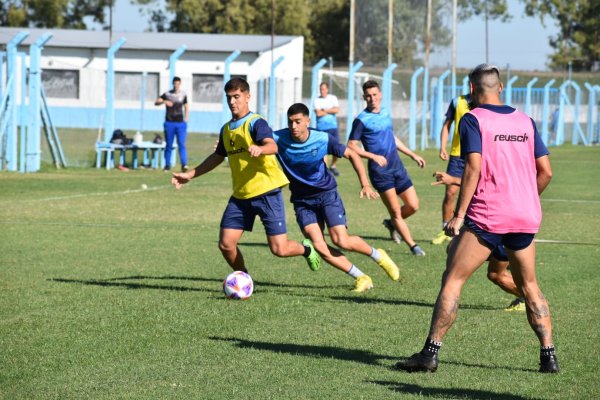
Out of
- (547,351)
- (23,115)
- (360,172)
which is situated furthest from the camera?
(23,115)

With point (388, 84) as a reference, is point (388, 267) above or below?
below

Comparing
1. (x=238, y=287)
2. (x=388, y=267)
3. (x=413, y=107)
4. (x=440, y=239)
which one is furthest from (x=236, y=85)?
(x=413, y=107)

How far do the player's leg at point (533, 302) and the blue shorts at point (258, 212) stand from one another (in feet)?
10.8

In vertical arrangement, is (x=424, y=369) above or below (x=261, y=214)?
below

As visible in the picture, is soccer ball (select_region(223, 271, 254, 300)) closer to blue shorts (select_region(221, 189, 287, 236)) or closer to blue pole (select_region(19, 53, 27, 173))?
blue shorts (select_region(221, 189, 287, 236))

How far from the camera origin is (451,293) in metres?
6.80

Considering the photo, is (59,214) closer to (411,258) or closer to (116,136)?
(411,258)

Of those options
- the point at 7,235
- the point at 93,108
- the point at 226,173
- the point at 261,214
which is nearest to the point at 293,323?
the point at 261,214

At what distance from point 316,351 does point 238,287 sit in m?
2.12

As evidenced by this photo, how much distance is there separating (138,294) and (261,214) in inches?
50.4

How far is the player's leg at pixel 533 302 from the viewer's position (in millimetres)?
6859

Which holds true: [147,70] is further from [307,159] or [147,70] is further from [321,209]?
[307,159]

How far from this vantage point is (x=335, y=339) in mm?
7855

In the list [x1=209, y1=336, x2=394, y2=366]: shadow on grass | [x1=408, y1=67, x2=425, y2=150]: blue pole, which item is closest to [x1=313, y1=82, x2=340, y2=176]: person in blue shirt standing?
[x1=408, y1=67, x2=425, y2=150]: blue pole
